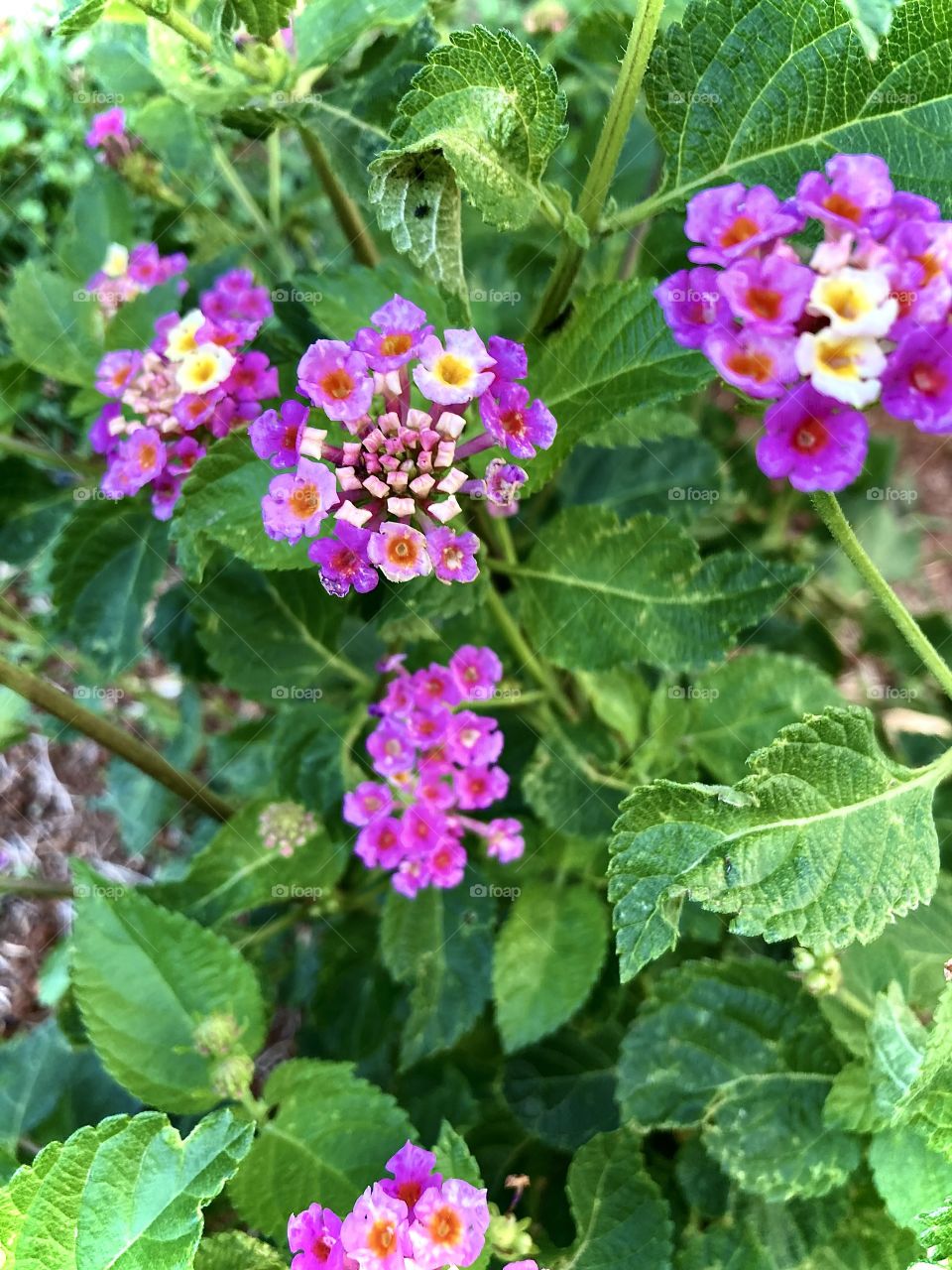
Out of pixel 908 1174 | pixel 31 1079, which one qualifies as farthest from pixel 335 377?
pixel 31 1079

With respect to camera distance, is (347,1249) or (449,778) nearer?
(347,1249)

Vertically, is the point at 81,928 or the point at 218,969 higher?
the point at 81,928

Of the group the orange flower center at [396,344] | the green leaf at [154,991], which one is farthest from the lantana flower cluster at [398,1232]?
the orange flower center at [396,344]

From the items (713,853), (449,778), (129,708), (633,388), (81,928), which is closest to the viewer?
(713,853)

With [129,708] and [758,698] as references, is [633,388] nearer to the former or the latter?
[758,698]

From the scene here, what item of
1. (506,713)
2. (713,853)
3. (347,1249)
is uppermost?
(713,853)

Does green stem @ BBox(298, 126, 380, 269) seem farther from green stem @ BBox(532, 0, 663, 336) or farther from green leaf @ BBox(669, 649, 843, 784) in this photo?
green leaf @ BBox(669, 649, 843, 784)

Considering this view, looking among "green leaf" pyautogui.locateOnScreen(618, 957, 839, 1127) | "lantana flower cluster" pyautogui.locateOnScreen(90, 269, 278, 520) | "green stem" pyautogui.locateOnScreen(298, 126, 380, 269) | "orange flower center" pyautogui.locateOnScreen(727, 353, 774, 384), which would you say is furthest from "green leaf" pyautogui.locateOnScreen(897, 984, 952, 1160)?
"green stem" pyautogui.locateOnScreen(298, 126, 380, 269)

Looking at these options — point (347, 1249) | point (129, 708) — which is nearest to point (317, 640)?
point (347, 1249)
